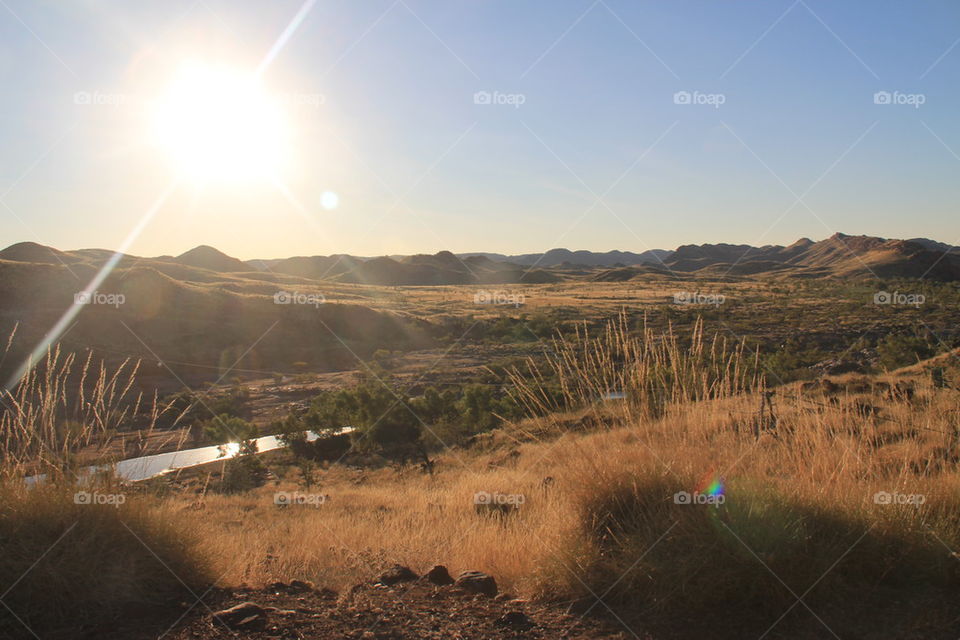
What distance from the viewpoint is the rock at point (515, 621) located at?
355cm

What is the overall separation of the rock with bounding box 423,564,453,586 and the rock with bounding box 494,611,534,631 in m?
0.83

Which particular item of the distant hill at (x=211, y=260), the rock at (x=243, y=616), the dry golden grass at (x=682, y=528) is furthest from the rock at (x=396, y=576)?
the distant hill at (x=211, y=260)

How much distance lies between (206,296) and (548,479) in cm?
4401

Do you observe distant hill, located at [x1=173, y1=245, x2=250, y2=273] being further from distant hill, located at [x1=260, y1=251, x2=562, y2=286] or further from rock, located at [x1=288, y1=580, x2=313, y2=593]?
rock, located at [x1=288, y1=580, x2=313, y2=593]

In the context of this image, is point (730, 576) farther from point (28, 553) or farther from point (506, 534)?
point (28, 553)

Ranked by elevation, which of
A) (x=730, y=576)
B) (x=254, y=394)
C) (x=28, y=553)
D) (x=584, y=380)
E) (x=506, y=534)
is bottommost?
(x=254, y=394)

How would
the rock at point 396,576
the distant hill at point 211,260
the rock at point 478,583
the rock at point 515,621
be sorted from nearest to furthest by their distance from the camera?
the rock at point 515,621 < the rock at point 478,583 < the rock at point 396,576 < the distant hill at point 211,260

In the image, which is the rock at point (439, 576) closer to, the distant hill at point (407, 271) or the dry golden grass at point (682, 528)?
the dry golden grass at point (682, 528)

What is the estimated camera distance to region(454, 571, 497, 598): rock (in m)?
4.13

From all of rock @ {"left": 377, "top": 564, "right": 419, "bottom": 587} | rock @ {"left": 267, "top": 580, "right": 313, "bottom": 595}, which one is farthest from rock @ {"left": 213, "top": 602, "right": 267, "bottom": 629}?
rock @ {"left": 377, "top": 564, "right": 419, "bottom": 587}

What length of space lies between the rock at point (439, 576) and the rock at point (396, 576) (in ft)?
0.55

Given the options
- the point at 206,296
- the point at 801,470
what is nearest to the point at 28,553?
the point at 801,470

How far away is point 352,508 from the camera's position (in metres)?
9.91

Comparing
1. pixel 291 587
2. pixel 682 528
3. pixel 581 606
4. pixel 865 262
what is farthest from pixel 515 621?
pixel 865 262
